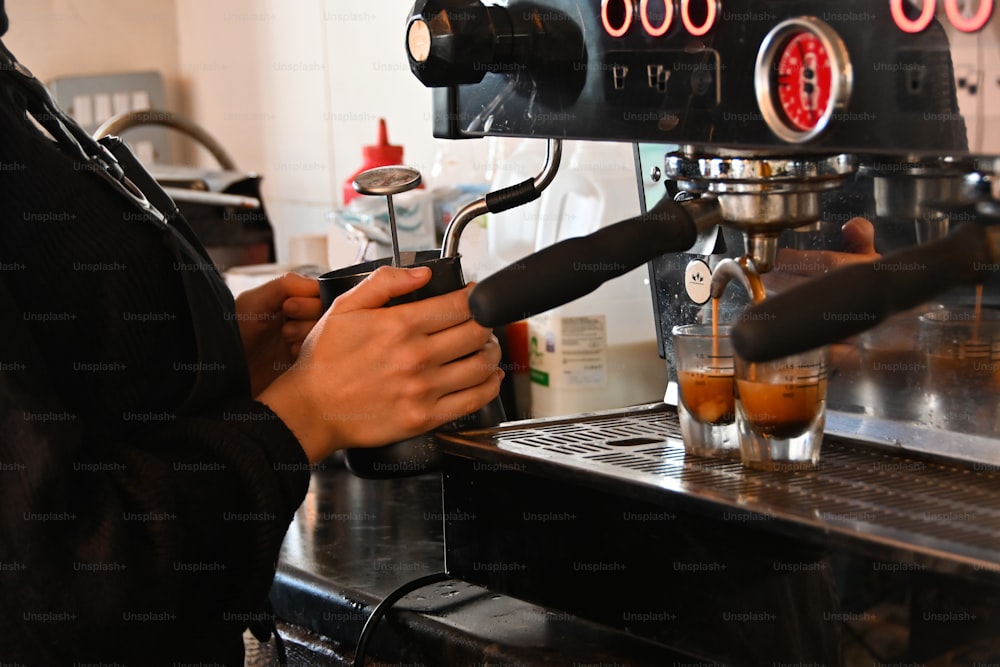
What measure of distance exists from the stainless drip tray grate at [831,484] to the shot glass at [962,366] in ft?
0.08

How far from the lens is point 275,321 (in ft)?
2.97

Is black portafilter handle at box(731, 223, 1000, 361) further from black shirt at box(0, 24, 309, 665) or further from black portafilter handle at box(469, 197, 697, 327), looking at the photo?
black shirt at box(0, 24, 309, 665)

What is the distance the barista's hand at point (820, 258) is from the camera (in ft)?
2.10

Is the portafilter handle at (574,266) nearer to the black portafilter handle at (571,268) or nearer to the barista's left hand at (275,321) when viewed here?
the black portafilter handle at (571,268)

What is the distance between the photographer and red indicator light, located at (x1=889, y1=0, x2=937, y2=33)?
0.49 m

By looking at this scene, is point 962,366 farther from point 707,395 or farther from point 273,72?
point 273,72

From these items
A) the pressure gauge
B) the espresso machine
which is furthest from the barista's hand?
the pressure gauge

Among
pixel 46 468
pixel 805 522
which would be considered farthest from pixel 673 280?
pixel 46 468

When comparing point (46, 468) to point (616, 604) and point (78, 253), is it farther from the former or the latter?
point (616, 604)

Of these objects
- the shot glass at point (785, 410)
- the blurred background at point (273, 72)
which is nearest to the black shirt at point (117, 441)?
the shot glass at point (785, 410)

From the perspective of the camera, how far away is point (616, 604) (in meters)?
0.64

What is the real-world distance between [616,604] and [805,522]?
14 centimetres

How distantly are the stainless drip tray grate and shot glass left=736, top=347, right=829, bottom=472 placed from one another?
0.4 inches

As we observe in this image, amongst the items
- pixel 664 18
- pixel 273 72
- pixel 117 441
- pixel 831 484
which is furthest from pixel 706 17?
pixel 273 72
